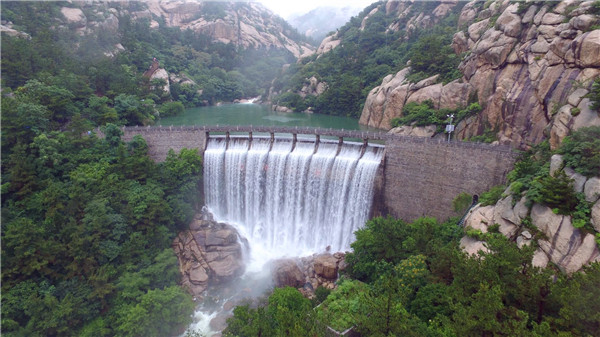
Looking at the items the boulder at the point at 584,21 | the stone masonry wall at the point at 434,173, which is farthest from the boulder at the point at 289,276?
the boulder at the point at 584,21

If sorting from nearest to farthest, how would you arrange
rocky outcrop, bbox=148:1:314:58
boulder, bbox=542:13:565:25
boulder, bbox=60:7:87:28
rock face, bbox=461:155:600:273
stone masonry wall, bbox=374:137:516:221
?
rock face, bbox=461:155:600:273 < stone masonry wall, bbox=374:137:516:221 < boulder, bbox=542:13:565:25 < boulder, bbox=60:7:87:28 < rocky outcrop, bbox=148:1:314:58

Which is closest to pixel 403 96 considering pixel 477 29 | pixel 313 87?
pixel 477 29

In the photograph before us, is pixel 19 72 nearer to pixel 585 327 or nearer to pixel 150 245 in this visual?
pixel 150 245

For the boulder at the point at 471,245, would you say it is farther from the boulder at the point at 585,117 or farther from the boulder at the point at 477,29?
the boulder at the point at 477,29

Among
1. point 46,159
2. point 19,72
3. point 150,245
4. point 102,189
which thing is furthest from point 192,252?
point 19,72

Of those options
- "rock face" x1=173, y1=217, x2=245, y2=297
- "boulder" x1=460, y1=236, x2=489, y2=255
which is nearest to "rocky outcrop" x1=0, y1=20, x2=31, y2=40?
"rock face" x1=173, y1=217, x2=245, y2=297

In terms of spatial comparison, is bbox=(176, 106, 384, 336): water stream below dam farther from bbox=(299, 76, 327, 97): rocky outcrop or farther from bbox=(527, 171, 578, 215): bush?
bbox=(299, 76, 327, 97): rocky outcrop

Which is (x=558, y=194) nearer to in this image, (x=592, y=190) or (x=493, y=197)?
(x=592, y=190)

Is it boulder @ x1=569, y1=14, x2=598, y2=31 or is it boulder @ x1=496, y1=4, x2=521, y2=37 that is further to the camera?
boulder @ x1=496, y1=4, x2=521, y2=37
